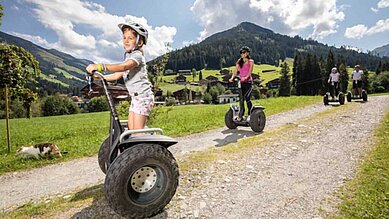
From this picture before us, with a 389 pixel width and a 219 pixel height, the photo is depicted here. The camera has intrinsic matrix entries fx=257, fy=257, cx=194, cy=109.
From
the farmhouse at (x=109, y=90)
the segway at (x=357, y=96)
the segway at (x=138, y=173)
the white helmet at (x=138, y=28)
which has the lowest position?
the segway at (x=138, y=173)

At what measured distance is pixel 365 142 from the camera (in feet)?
21.8

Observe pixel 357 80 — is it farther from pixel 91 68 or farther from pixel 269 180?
pixel 91 68

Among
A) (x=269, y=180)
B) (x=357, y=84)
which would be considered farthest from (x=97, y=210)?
(x=357, y=84)

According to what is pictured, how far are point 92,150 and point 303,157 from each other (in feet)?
→ 20.1

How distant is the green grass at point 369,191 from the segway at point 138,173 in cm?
229

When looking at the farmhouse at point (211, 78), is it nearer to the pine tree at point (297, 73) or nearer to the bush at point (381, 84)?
the pine tree at point (297, 73)

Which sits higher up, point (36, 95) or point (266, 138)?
point (36, 95)

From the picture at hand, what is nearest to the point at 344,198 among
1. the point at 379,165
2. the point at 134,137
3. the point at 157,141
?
the point at 379,165

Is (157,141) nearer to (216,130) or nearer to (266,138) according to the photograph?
(266,138)

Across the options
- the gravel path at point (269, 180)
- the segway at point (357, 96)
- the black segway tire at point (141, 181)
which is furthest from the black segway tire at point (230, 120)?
the segway at point (357, 96)

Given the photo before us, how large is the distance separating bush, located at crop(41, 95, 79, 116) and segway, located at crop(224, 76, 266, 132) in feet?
266

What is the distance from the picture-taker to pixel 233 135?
28.8 ft

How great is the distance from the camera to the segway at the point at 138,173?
3053 millimetres

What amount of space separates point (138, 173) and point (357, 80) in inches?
764
